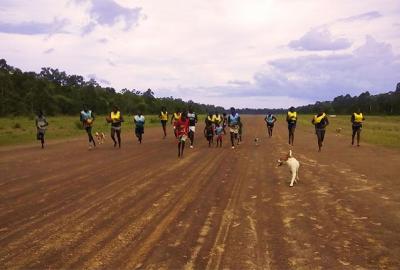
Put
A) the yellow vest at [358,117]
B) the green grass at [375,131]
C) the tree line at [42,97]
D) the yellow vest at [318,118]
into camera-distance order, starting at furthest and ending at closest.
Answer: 1. the tree line at [42,97]
2. the green grass at [375,131]
3. the yellow vest at [358,117]
4. the yellow vest at [318,118]

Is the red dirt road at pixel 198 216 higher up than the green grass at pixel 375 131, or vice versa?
the red dirt road at pixel 198 216

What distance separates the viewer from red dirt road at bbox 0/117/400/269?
20.8 ft

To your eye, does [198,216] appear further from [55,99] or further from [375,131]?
[55,99]

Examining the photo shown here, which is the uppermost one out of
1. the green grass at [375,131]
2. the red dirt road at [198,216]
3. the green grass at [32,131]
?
the red dirt road at [198,216]

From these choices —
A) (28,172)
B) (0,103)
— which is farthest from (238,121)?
(0,103)

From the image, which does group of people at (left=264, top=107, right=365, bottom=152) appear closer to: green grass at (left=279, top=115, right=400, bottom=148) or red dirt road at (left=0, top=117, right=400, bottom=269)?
green grass at (left=279, top=115, right=400, bottom=148)

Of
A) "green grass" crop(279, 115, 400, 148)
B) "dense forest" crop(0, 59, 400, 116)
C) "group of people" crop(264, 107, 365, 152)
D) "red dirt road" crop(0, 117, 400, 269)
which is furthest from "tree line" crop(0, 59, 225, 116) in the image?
"red dirt road" crop(0, 117, 400, 269)

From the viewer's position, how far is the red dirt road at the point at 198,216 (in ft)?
20.8

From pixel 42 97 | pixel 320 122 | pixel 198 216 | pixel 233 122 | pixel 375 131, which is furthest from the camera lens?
pixel 42 97

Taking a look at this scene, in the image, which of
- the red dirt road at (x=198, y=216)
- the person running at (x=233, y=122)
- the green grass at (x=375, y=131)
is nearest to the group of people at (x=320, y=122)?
the green grass at (x=375, y=131)

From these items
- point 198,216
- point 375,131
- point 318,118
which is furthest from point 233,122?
point 375,131

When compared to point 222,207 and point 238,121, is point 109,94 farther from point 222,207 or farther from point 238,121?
point 222,207

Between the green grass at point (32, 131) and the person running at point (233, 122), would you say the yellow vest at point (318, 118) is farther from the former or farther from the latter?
the green grass at point (32, 131)

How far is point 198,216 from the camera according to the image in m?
8.60
